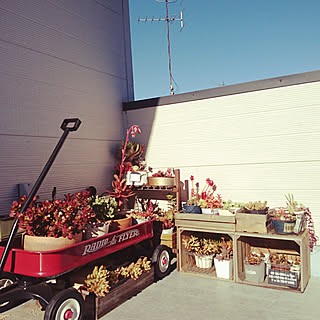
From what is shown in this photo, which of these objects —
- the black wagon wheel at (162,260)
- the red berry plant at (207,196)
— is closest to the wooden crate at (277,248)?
the red berry plant at (207,196)

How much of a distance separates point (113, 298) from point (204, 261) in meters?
1.70

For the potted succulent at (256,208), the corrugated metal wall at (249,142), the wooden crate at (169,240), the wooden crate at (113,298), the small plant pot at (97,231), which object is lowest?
the wooden crate at (113,298)

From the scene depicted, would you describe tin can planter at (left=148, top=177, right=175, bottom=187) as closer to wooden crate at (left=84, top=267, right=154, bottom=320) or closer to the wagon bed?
wooden crate at (left=84, top=267, right=154, bottom=320)

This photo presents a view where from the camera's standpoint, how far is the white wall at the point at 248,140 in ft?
16.0

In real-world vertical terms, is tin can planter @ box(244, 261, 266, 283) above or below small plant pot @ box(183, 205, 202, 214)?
below

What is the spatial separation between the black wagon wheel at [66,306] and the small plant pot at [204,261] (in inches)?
82.7

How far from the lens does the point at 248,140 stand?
530 cm

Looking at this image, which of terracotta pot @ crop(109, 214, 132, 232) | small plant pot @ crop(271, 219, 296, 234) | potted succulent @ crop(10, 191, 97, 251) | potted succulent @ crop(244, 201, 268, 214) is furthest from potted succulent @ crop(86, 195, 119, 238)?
small plant pot @ crop(271, 219, 296, 234)

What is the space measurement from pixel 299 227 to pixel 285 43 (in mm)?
6970

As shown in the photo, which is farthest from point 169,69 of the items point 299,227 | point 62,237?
point 62,237

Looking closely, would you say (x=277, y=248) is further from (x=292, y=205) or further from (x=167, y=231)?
(x=167, y=231)

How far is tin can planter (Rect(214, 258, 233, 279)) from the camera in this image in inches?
184

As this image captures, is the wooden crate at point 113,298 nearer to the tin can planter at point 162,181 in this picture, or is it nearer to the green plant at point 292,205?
the tin can planter at point 162,181

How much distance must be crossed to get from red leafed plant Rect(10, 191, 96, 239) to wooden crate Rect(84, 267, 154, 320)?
0.80m
